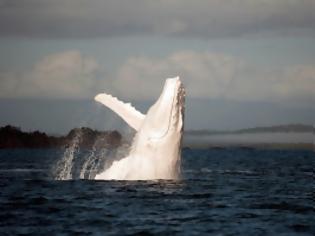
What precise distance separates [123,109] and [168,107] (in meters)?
2.33

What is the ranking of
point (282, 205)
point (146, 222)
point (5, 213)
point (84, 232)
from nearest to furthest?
point (84, 232) < point (146, 222) < point (5, 213) < point (282, 205)

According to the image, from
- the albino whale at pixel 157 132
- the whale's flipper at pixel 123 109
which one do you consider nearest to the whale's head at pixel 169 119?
the albino whale at pixel 157 132

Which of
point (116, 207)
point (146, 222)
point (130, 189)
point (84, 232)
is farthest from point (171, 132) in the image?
point (84, 232)

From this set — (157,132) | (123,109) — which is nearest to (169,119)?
(157,132)

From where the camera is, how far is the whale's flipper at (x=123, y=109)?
27375mm

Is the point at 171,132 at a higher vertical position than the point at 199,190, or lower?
higher

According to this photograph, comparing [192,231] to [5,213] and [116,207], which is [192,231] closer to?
[116,207]

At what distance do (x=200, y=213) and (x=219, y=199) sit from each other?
4151mm

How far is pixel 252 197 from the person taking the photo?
86.7 feet

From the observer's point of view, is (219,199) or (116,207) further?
(219,199)

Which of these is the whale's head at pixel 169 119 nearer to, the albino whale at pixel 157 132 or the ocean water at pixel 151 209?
the albino whale at pixel 157 132

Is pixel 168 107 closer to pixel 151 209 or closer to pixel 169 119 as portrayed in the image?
pixel 169 119

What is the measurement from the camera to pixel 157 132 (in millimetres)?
26359

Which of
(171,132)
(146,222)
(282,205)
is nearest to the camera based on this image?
(146,222)
